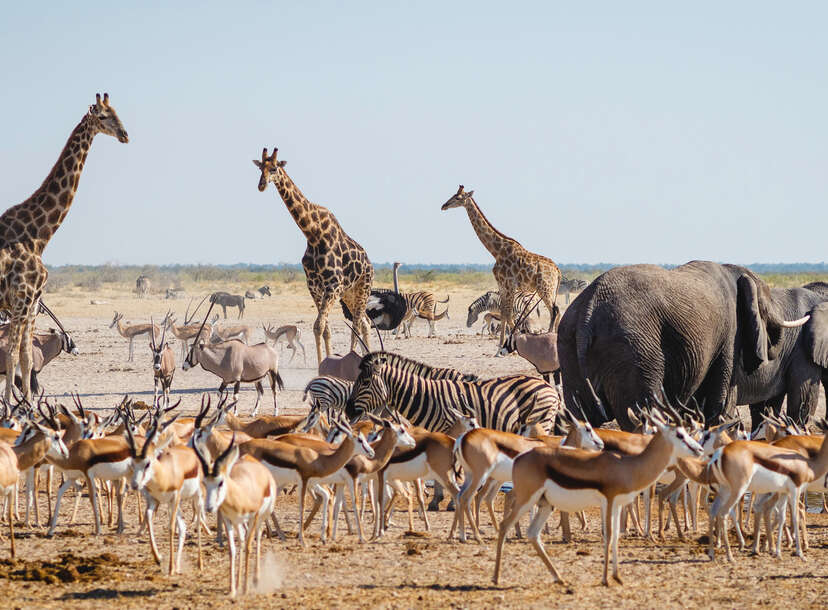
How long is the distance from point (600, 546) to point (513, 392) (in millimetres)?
3356

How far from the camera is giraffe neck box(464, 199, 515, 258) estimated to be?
2373 centimetres

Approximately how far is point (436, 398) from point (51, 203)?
633 centimetres

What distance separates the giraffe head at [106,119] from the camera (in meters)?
16.5

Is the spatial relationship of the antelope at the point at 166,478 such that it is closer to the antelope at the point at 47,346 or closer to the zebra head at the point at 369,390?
the zebra head at the point at 369,390

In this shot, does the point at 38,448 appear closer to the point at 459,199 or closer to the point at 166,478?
the point at 166,478

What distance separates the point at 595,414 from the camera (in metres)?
13.1

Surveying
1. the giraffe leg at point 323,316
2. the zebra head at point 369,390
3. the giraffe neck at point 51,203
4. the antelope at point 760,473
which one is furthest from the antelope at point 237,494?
the giraffe leg at point 323,316

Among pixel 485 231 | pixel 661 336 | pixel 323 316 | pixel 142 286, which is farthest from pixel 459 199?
pixel 142 286

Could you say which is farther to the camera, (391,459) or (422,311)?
(422,311)

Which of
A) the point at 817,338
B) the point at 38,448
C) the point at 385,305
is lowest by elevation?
the point at 38,448

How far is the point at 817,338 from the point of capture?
15023 millimetres

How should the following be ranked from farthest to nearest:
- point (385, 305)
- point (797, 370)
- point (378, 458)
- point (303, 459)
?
point (385, 305)
point (797, 370)
point (378, 458)
point (303, 459)

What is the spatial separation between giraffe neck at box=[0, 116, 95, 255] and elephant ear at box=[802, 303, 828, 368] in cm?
980

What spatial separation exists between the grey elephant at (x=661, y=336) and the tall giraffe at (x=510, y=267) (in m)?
8.42
